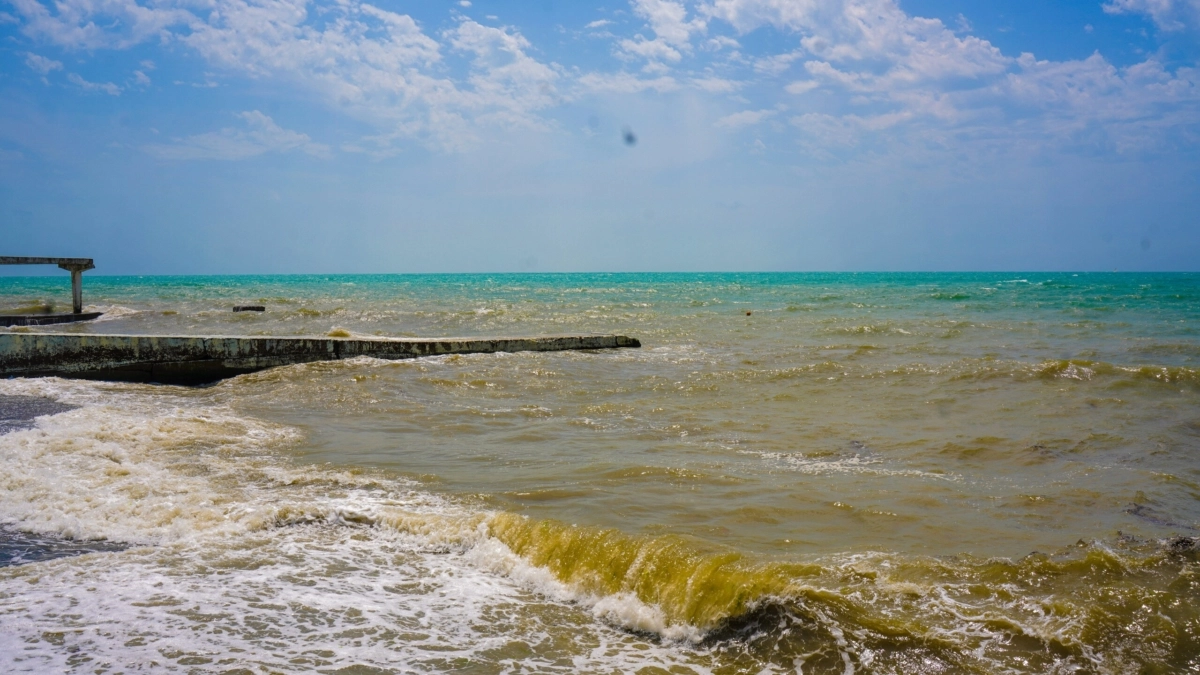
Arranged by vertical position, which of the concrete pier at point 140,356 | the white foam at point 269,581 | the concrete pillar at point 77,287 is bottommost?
the white foam at point 269,581

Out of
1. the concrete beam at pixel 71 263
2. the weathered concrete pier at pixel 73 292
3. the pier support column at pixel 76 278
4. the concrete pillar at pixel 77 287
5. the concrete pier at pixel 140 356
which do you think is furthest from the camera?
the concrete pillar at pixel 77 287

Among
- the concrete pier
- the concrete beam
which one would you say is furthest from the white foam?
the concrete beam

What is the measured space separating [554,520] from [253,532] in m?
1.88

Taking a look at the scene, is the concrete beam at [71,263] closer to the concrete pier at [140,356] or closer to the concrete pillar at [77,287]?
the concrete pillar at [77,287]

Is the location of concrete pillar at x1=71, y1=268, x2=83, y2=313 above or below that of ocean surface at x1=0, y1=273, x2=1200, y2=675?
above

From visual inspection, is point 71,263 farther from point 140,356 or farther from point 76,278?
point 140,356

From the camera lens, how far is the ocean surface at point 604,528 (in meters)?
3.54

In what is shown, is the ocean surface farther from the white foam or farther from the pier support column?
the pier support column

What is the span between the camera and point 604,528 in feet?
16.4

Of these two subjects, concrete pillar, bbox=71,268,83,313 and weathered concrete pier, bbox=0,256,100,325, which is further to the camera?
concrete pillar, bbox=71,268,83,313

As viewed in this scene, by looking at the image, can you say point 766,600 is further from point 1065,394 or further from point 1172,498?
point 1065,394

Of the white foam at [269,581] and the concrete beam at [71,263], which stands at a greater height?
the concrete beam at [71,263]

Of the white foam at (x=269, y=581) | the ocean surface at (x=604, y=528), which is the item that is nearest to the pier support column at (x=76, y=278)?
the ocean surface at (x=604, y=528)

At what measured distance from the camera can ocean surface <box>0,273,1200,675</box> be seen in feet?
11.6
